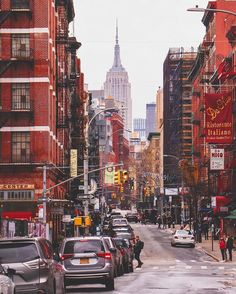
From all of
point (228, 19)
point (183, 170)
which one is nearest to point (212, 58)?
point (228, 19)

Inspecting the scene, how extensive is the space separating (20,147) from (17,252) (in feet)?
140

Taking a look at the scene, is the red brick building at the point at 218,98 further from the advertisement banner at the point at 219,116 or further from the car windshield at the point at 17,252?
the car windshield at the point at 17,252

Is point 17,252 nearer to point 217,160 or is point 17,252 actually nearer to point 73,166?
point 217,160

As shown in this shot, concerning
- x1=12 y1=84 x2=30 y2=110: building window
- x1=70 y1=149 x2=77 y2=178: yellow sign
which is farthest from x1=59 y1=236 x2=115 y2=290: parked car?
x1=70 y1=149 x2=77 y2=178: yellow sign

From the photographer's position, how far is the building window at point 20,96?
64.1 metres

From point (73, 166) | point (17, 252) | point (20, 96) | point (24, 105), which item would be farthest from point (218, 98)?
point (17, 252)

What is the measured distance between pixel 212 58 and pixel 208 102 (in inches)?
2100

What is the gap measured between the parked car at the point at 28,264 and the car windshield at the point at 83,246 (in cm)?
819

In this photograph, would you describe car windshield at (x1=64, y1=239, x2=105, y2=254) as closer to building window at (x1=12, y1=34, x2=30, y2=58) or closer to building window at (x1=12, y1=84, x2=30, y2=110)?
building window at (x1=12, y1=84, x2=30, y2=110)

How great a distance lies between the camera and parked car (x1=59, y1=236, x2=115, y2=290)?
100 ft

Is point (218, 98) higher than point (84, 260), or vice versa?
point (218, 98)

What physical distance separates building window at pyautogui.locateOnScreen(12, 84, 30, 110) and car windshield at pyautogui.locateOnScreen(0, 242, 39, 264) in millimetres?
42768

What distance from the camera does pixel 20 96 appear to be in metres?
64.1

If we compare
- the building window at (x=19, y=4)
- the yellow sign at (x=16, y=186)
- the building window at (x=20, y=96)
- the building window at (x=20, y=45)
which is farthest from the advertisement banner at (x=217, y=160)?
the building window at (x=19, y=4)
